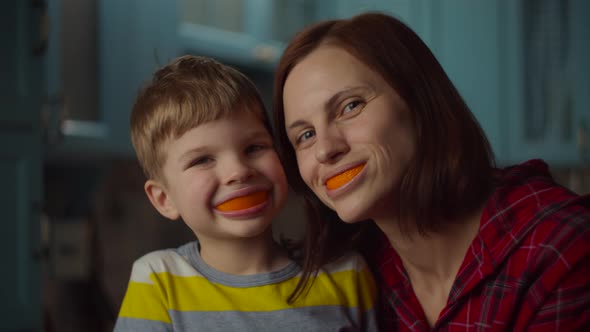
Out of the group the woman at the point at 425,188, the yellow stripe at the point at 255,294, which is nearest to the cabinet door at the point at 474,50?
the woman at the point at 425,188

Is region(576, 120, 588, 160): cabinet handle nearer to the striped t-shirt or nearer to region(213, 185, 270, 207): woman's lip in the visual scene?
the striped t-shirt

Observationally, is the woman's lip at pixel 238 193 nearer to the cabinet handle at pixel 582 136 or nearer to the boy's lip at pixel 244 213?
the boy's lip at pixel 244 213

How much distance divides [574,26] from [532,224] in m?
2.29

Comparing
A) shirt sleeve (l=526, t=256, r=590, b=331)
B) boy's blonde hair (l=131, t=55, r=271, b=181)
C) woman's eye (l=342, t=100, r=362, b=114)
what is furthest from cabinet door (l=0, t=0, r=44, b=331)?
shirt sleeve (l=526, t=256, r=590, b=331)

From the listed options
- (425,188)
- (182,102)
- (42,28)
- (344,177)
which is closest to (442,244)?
(425,188)

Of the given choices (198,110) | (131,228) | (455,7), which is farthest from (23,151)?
(455,7)

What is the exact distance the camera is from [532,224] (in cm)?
89

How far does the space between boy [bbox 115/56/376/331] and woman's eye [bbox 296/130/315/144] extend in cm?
7

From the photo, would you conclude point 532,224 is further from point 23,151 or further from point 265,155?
point 23,151

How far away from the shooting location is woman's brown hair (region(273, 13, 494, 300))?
3.09ft

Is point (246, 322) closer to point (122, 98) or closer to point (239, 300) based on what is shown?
point (239, 300)

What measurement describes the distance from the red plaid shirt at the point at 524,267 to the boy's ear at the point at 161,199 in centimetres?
41

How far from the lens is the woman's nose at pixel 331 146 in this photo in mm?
894

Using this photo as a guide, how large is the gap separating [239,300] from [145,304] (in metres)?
0.15
